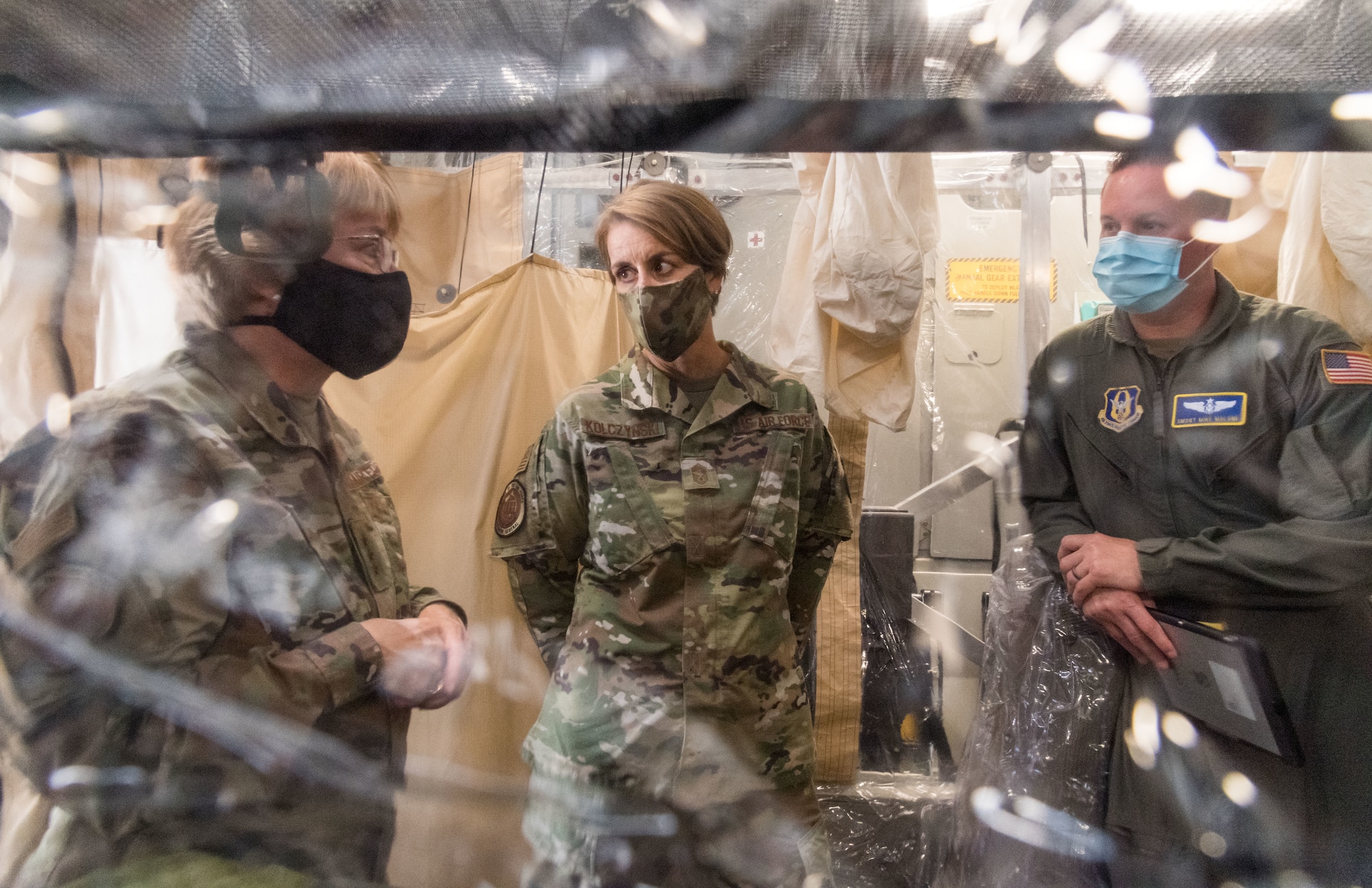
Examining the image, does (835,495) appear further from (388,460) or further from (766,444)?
(388,460)

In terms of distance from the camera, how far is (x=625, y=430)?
867mm

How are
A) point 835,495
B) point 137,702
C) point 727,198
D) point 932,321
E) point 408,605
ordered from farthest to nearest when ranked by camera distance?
1. point 932,321
2. point 835,495
3. point 727,198
4. point 408,605
5. point 137,702

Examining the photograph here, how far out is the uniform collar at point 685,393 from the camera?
85cm

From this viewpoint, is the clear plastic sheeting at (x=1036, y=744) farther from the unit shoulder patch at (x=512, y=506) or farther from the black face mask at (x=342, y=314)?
the black face mask at (x=342, y=314)

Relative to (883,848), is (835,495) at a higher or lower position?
higher

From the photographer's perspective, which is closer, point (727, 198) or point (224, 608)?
point (224, 608)

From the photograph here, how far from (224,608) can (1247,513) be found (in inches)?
33.8

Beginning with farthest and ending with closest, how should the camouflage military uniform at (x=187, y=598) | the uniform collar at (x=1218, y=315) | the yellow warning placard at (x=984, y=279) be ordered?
the yellow warning placard at (x=984, y=279), the uniform collar at (x=1218, y=315), the camouflage military uniform at (x=187, y=598)

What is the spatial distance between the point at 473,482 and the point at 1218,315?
0.81m

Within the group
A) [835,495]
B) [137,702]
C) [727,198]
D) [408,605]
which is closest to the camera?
[137,702]

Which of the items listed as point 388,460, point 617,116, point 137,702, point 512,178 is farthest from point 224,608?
point 512,178

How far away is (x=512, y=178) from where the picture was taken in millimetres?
855

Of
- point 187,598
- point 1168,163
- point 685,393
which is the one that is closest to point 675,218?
point 685,393

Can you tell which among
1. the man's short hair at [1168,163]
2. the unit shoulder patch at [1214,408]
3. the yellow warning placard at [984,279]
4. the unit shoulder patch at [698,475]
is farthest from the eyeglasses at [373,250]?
the yellow warning placard at [984,279]
